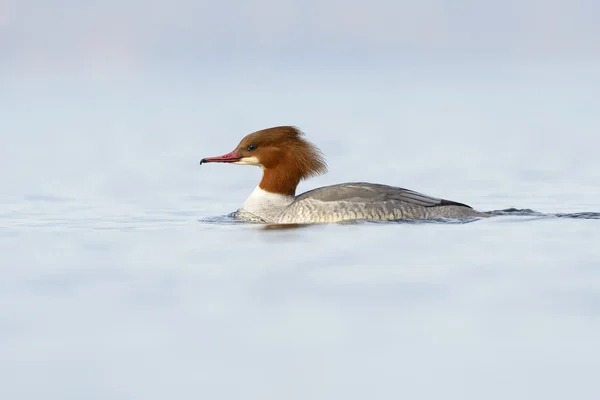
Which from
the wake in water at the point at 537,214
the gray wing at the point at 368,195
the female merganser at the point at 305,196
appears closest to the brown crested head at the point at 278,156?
the female merganser at the point at 305,196

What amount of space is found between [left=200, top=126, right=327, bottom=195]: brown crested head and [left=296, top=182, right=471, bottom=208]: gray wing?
54 centimetres

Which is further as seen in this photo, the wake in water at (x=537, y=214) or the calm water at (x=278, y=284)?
the wake in water at (x=537, y=214)

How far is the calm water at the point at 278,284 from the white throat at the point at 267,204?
0.95 ft

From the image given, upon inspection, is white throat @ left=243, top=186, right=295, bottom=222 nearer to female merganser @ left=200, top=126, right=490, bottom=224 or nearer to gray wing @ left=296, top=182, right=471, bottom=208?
female merganser @ left=200, top=126, right=490, bottom=224

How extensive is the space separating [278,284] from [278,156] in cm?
402

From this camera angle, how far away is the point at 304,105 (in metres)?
36.9

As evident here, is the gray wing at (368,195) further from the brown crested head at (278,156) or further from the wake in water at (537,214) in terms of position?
the brown crested head at (278,156)

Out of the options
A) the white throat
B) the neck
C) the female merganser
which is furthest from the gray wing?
the neck

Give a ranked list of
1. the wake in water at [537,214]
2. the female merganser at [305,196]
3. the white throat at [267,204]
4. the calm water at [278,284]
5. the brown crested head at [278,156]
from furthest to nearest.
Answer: the brown crested head at [278,156]
the white throat at [267,204]
the female merganser at [305,196]
the wake in water at [537,214]
the calm water at [278,284]

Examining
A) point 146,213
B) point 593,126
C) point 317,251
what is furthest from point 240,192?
point 593,126

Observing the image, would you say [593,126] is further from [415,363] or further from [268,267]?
[415,363]

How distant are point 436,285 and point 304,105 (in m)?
28.8

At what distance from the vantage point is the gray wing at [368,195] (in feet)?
38.2

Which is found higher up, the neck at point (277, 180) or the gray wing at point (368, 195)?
the neck at point (277, 180)
